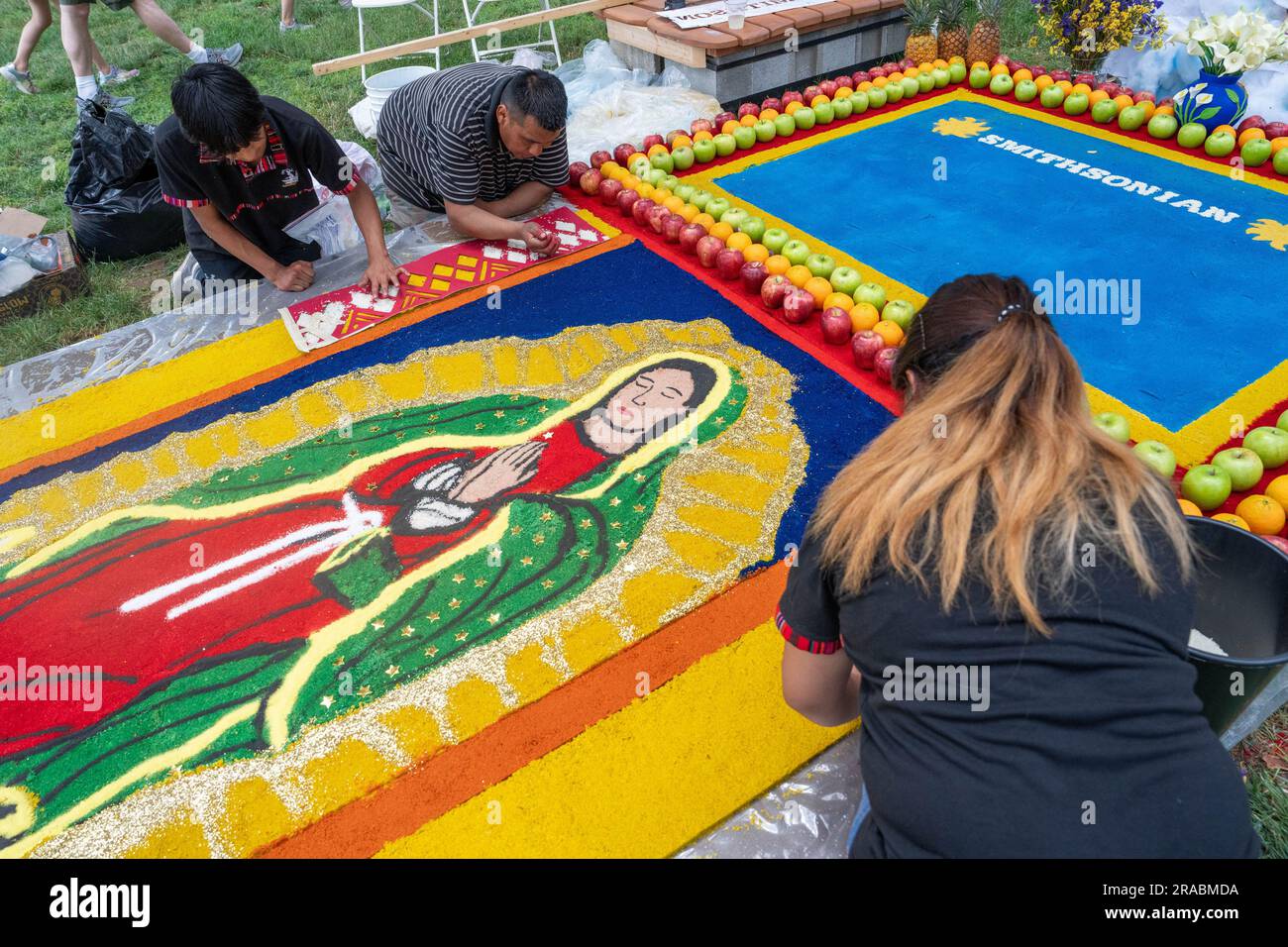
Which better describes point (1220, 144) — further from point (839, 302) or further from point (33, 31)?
point (33, 31)

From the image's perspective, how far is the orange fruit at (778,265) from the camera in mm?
4238

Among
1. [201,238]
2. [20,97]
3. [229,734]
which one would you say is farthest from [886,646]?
[20,97]

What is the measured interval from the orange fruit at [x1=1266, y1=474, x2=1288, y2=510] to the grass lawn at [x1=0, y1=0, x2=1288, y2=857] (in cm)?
524

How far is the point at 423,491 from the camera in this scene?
3184 millimetres

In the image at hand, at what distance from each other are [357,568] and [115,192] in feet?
11.3

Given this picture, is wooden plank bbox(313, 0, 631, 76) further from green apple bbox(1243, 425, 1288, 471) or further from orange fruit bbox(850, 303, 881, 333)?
green apple bbox(1243, 425, 1288, 471)

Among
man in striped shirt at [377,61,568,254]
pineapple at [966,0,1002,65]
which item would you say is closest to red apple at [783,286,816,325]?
man in striped shirt at [377,61,568,254]

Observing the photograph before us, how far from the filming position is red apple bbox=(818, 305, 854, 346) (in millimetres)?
3779

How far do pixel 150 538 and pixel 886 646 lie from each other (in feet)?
9.14

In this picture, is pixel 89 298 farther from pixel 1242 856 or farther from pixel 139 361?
pixel 1242 856

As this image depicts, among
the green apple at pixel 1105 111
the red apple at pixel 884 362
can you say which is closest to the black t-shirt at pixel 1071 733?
the red apple at pixel 884 362

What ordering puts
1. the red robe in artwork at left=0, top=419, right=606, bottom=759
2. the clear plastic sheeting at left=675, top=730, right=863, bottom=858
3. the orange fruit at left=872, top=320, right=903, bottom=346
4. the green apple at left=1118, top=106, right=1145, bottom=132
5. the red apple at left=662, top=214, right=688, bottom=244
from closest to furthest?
the clear plastic sheeting at left=675, top=730, right=863, bottom=858 < the red robe in artwork at left=0, top=419, right=606, bottom=759 < the orange fruit at left=872, top=320, right=903, bottom=346 < the red apple at left=662, top=214, right=688, bottom=244 < the green apple at left=1118, top=106, right=1145, bottom=132

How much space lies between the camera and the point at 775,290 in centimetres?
402

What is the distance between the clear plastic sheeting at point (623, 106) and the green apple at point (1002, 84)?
201cm
